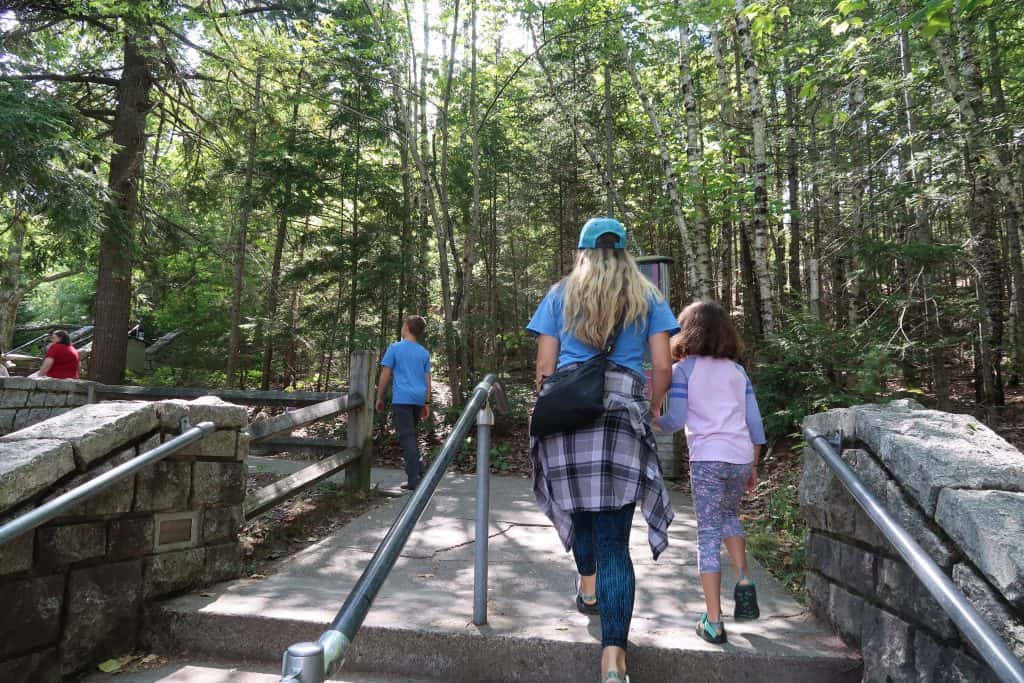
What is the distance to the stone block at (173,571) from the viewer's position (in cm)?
335

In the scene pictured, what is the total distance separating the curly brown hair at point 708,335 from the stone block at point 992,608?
148 centimetres

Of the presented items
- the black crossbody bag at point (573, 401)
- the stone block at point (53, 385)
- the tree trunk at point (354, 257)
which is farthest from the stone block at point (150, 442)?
the tree trunk at point (354, 257)

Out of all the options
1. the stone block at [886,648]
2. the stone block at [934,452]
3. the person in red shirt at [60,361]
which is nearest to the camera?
the stone block at [934,452]

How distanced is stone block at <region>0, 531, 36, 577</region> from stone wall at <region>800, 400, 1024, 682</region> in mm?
3361

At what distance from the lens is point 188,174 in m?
13.5

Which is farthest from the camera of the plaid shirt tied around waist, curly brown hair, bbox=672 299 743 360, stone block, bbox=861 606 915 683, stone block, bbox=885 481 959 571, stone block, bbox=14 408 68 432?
stone block, bbox=14 408 68 432

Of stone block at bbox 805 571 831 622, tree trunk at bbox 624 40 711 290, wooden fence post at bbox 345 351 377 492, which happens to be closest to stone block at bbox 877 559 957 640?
stone block at bbox 805 571 831 622

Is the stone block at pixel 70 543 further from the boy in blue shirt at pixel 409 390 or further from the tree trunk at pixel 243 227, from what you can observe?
the tree trunk at pixel 243 227

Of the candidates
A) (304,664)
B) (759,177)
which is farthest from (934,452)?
(759,177)

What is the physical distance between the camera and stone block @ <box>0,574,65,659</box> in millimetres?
2654

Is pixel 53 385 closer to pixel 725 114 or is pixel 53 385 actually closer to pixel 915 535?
pixel 915 535

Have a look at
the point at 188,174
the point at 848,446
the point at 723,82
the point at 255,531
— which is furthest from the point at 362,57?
the point at 848,446

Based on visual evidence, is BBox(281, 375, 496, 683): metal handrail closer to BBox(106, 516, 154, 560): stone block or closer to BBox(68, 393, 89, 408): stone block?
BBox(106, 516, 154, 560): stone block

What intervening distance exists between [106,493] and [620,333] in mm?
2490
